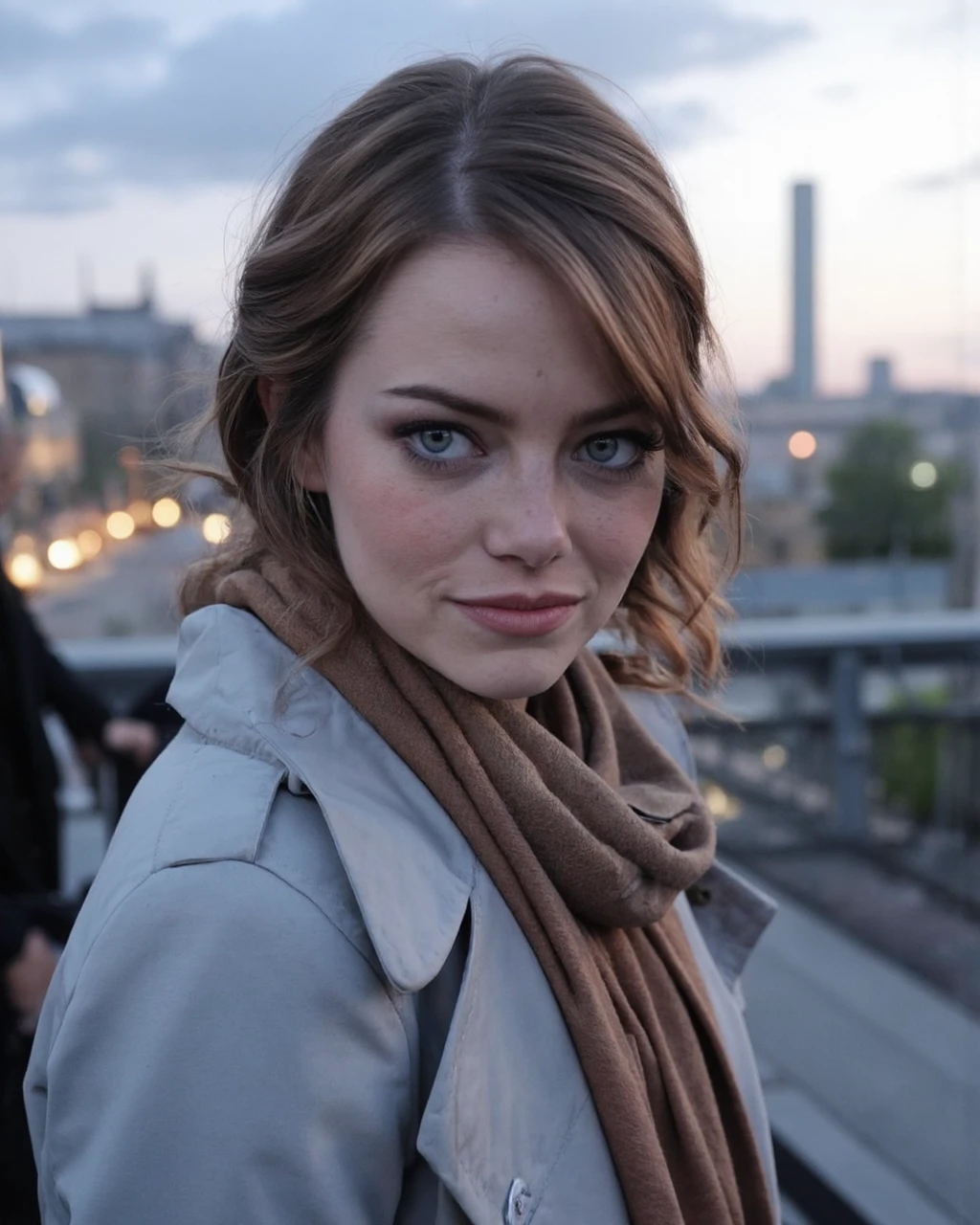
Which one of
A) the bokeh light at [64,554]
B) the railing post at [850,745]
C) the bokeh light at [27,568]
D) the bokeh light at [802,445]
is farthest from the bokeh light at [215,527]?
the railing post at [850,745]

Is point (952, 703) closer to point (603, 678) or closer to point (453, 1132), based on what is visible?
point (603, 678)

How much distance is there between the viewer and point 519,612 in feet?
3.26

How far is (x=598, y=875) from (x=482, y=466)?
1.23 ft

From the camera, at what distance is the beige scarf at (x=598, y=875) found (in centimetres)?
101

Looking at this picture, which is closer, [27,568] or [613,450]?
[613,450]

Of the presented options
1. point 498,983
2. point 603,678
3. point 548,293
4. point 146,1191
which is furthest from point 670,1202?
point 548,293

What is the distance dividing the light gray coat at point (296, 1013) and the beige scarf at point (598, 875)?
2 centimetres

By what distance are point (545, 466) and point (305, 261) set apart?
280mm

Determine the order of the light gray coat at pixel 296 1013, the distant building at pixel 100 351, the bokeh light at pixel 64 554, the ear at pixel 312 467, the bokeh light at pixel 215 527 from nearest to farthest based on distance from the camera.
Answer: the light gray coat at pixel 296 1013 → the ear at pixel 312 467 → the bokeh light at pixel 215 527 → the distant building at pixel 100 351 → the bokeh light at pixel 64 554

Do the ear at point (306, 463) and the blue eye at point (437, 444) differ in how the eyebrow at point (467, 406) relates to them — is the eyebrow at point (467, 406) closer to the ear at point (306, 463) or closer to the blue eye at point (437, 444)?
the blue eye at point (437, 444)

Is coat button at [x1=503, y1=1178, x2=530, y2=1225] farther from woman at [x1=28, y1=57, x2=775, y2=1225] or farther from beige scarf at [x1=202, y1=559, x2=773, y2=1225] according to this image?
beige scarf at [x1=202, y1=559, x2=773, y2=1225]

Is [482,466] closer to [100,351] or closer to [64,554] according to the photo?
[64,554]

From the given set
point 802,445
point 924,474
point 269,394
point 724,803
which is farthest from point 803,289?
point 269,394

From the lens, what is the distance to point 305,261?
1.03 meters
